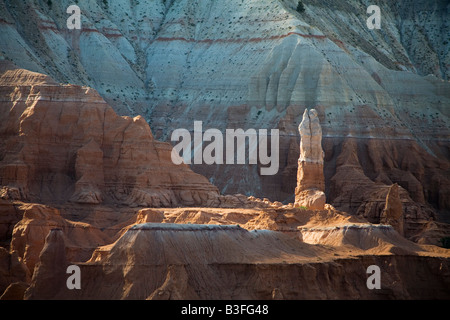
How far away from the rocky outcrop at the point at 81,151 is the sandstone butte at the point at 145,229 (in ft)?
0.33

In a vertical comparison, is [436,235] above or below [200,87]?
below

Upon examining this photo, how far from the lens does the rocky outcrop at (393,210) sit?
112 metres

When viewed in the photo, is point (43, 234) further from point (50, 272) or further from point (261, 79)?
point (261, 79)

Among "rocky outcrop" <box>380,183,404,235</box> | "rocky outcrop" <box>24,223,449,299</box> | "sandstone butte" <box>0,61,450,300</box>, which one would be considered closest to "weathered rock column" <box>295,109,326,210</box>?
"sandstone butte" <box>0,61,450,300</box>

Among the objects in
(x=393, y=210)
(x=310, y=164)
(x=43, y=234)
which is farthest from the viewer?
(x=310, y=164)

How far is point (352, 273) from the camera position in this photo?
92000mm

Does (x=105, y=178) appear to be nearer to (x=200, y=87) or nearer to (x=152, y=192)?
(x=152, y=192)

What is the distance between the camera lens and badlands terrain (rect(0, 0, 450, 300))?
85625 mm

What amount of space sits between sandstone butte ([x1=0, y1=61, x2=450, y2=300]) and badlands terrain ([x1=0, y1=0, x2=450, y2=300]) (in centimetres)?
15

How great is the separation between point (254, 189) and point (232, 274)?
141 ft

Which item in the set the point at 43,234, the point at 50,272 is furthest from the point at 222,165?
the point at 50,272

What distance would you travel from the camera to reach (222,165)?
13025cm

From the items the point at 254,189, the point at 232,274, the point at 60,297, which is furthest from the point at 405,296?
the point at 254,189

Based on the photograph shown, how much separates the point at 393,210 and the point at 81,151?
25.1 metres
